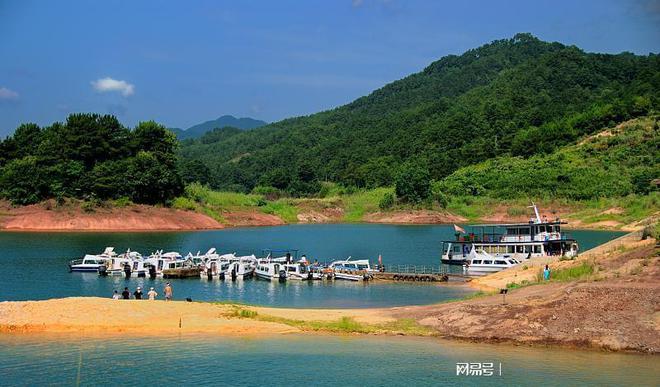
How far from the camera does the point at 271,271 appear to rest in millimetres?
71688

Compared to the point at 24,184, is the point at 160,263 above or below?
below

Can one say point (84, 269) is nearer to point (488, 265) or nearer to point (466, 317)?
point (488, 265)

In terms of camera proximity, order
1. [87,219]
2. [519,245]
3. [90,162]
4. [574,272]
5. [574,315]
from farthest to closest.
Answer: [90,162] < [87,219] < [519,245] < [574,272] < [574,315]

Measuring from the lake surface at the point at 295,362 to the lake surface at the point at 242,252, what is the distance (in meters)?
17.3

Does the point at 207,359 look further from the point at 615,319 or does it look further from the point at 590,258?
the point at 590,258

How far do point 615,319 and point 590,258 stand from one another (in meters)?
18.2

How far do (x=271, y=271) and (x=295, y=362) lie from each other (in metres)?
37.2

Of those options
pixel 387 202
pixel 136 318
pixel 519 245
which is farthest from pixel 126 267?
pixel 387 202

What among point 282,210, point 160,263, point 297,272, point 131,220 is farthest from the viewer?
point 282,210

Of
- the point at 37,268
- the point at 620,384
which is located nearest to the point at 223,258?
the point at 37,268

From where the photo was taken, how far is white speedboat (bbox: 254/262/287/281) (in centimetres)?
7075

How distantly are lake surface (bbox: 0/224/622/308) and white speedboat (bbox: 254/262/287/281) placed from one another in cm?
111

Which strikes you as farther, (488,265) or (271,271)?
(488,265)

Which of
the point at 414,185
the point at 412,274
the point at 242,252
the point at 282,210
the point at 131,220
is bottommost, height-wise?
the point at 412,274
